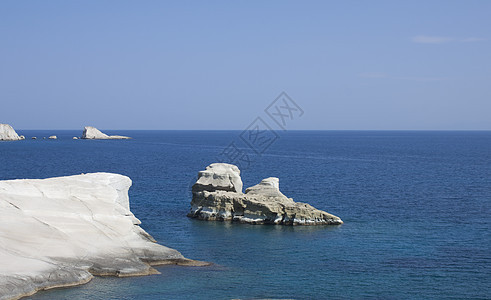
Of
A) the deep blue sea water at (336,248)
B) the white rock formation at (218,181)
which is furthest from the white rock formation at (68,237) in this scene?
the white rock formation at (218,181)

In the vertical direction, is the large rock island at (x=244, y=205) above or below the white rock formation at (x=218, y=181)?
below

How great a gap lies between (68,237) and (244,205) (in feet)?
66.6

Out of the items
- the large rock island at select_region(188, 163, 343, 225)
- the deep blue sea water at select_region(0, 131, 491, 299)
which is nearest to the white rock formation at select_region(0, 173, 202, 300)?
the deep blue sea water at select_region(0, 131, 491, 299)

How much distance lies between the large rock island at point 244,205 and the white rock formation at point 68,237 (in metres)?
11.6

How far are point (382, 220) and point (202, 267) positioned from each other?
931 inches

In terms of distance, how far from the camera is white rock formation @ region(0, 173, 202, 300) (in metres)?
30.6

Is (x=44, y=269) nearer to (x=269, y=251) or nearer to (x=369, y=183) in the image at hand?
(x=269, y=251)

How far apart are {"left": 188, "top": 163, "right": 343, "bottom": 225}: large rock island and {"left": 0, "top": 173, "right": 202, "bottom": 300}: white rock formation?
11600 millimetres

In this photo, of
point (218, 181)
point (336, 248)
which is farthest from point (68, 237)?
point (218, 181)

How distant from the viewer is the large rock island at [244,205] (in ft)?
167

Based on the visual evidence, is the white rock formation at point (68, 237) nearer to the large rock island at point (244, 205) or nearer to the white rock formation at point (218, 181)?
the large rock island at point (244, 205)

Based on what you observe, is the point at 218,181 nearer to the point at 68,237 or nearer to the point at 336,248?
the point at 336,248

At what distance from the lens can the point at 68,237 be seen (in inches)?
1398

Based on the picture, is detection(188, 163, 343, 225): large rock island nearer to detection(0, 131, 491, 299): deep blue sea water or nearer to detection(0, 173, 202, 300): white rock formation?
detection(0, 131, 491, 299): deep blue sea water
